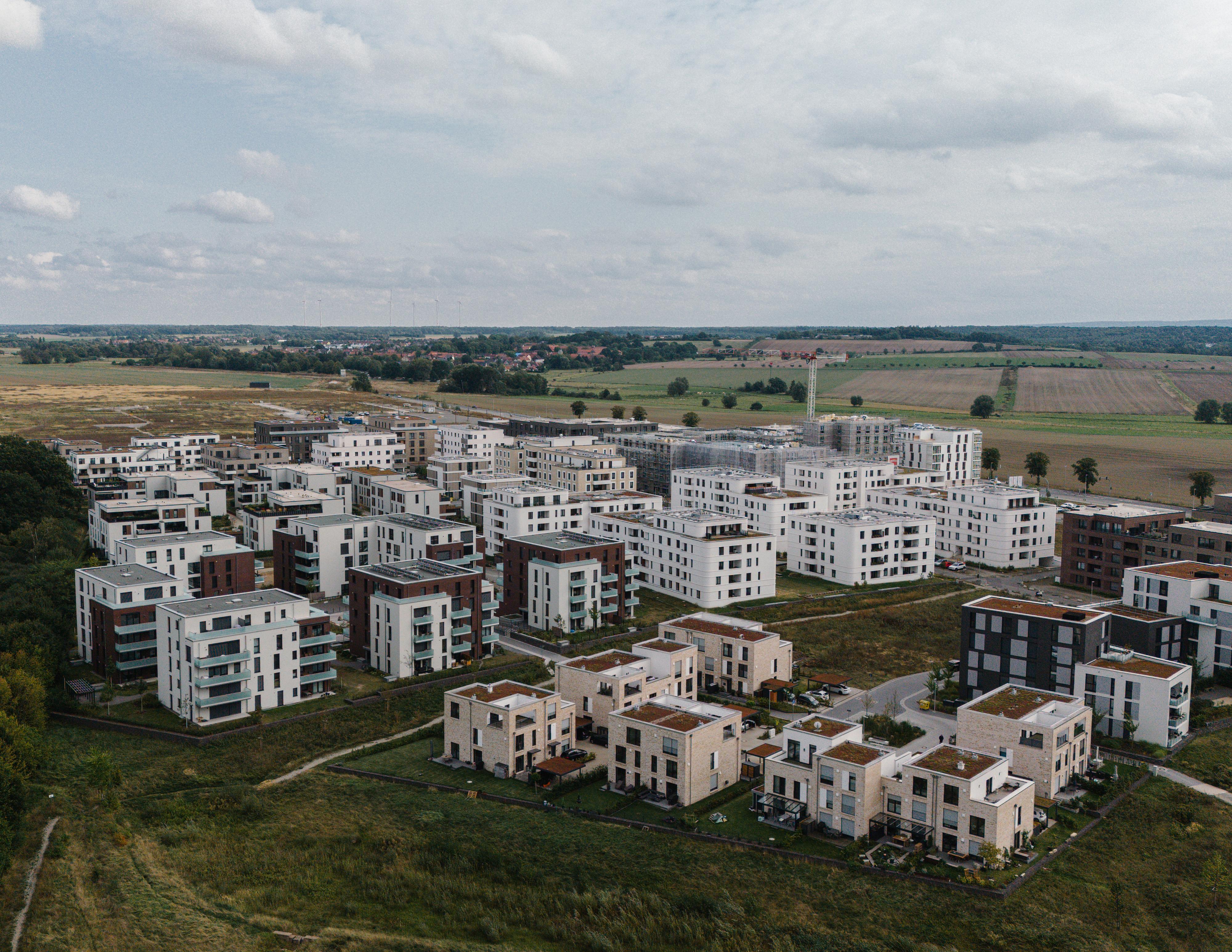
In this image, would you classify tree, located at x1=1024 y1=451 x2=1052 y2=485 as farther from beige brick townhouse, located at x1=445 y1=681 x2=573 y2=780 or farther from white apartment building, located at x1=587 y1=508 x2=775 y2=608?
beige brick townhouse, located at x1=445 y1=681 x2=573 y2=780

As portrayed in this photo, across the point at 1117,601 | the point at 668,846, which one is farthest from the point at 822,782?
the point at 1117,601

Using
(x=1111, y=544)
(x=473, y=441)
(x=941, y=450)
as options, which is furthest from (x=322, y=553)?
(x=941, y=450)

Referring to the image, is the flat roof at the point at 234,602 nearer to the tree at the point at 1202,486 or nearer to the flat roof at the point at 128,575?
the flat roof at the point at 128,575

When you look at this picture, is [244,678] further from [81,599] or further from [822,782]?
[822,782]

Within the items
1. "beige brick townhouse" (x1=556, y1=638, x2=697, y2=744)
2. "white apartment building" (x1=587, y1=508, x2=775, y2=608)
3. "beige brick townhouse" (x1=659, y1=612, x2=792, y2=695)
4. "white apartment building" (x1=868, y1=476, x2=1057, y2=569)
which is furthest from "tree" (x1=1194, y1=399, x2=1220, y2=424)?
"beige brick townhouse" (x1=556, y1=638, x2=697, y2=744)

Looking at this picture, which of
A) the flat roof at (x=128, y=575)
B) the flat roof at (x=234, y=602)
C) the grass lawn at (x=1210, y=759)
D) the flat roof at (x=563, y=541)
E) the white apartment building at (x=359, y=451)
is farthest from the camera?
the white apartment building at (x=359, y=451)

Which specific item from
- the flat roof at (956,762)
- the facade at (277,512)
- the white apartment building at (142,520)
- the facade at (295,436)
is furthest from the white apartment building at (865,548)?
the facade at (295,436)

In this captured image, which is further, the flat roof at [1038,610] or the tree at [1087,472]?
the tree at [1087,472]
